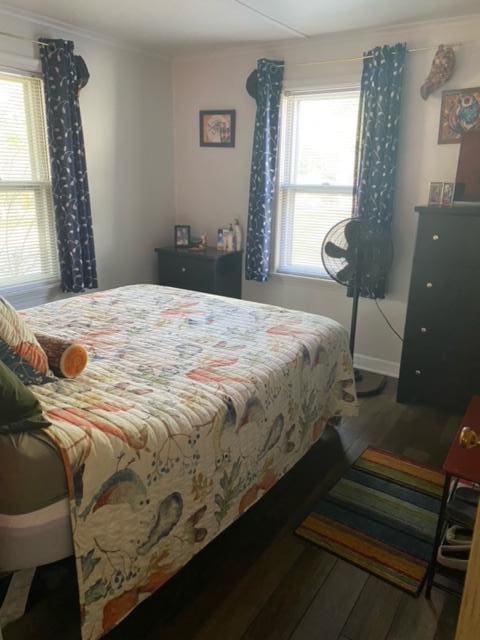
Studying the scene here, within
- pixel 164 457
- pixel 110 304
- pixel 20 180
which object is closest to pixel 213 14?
pixel 20 180

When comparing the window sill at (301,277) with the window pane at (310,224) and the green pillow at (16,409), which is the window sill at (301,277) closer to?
the window pane at (310,224)

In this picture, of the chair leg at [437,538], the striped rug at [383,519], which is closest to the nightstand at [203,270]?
the striped rug at [383,519]

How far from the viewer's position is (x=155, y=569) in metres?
1.49

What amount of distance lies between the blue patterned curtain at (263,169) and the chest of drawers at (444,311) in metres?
1.31

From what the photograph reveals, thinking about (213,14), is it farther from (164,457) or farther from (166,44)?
(164,457)

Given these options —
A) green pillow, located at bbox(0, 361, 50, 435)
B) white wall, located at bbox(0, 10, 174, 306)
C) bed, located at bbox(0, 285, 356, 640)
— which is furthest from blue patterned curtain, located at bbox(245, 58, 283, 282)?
green pillow, located at bbox(0, 361, 50, 435)

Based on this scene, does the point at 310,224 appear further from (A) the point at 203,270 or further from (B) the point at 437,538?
(B) the point at 437,538

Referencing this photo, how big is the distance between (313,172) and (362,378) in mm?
1631

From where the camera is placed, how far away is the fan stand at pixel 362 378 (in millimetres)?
3158

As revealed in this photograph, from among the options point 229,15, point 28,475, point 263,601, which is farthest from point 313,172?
point 28,475

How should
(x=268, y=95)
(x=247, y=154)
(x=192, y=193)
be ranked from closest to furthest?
(x=268, y=95)
(x=247, y=154)
(x=192, y=193)

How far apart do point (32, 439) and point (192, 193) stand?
3.33 metres

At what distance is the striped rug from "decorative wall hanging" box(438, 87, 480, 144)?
6.77 feet

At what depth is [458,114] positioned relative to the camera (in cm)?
297
